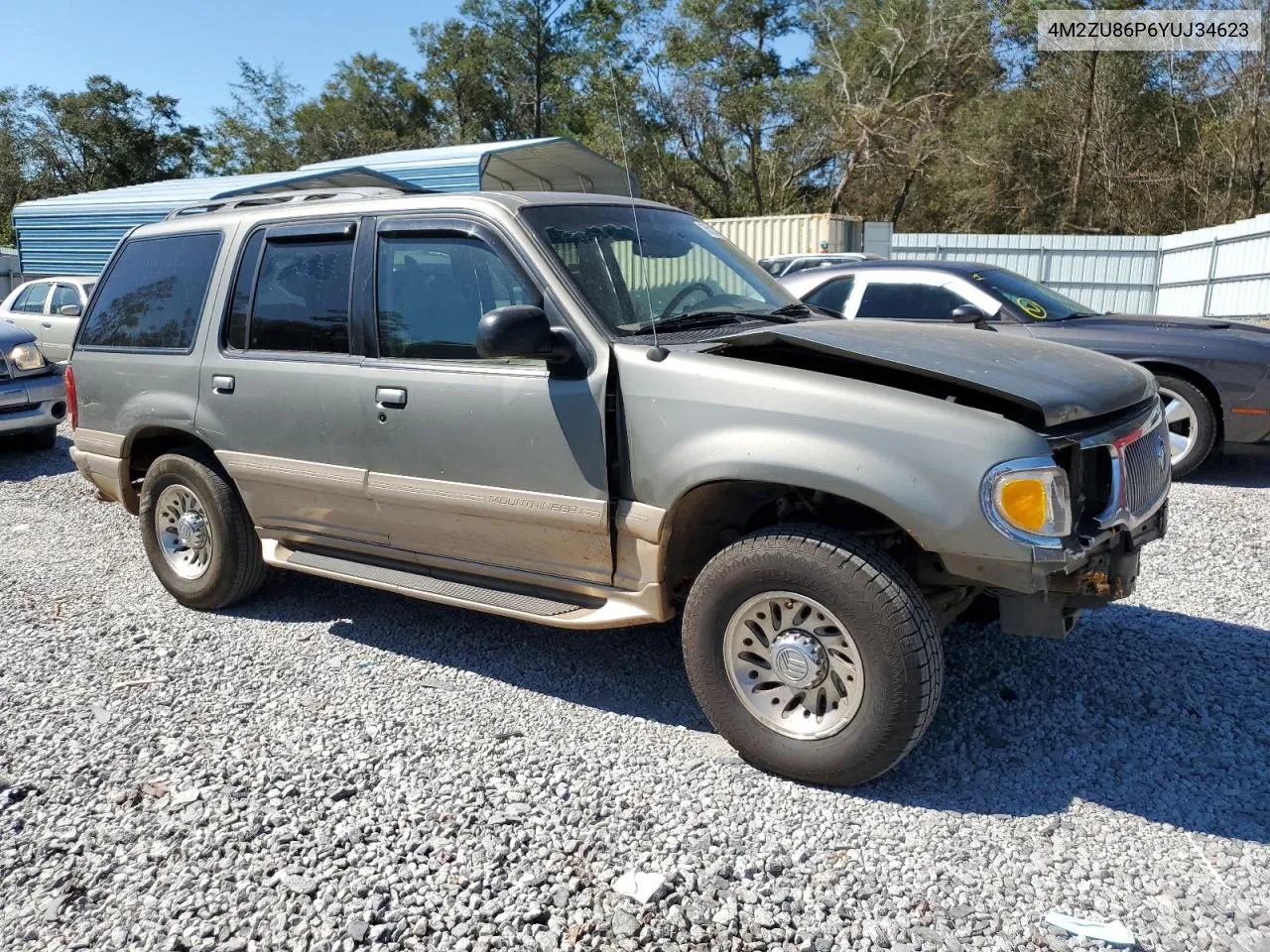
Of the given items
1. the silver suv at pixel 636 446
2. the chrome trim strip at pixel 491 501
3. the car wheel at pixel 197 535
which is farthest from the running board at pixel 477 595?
the chrome trim strip at pixel 491 501

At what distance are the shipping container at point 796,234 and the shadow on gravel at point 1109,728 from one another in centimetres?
1665

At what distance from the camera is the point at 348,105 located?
1890 inches

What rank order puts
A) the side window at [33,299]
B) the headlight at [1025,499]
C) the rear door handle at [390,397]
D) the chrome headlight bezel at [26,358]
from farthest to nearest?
the side window at [33,299] → the chrome headlight bezel at [26,358] → the rear door handle at [390,397] → the headlight at [1025,499]

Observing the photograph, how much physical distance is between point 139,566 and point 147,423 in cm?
140

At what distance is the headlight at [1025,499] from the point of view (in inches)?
113

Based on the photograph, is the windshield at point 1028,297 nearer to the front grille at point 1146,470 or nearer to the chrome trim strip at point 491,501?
the front grille at point 1146,470

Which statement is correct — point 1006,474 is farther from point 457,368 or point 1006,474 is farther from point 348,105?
point 348,105

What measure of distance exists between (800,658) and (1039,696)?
1.28 m

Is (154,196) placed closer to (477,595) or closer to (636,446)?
(477,595)

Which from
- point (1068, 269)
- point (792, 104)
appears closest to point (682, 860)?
point (1068, 269)

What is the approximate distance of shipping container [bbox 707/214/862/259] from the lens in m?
20.3

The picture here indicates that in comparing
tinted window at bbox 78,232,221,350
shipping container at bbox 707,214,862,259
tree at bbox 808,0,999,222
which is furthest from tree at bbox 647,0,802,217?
tinted window at bbox 78,232,221,350

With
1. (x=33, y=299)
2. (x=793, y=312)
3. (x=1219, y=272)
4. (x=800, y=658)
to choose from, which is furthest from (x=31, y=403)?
(x=1219, y=272)

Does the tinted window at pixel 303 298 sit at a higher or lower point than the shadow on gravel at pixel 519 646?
higher
